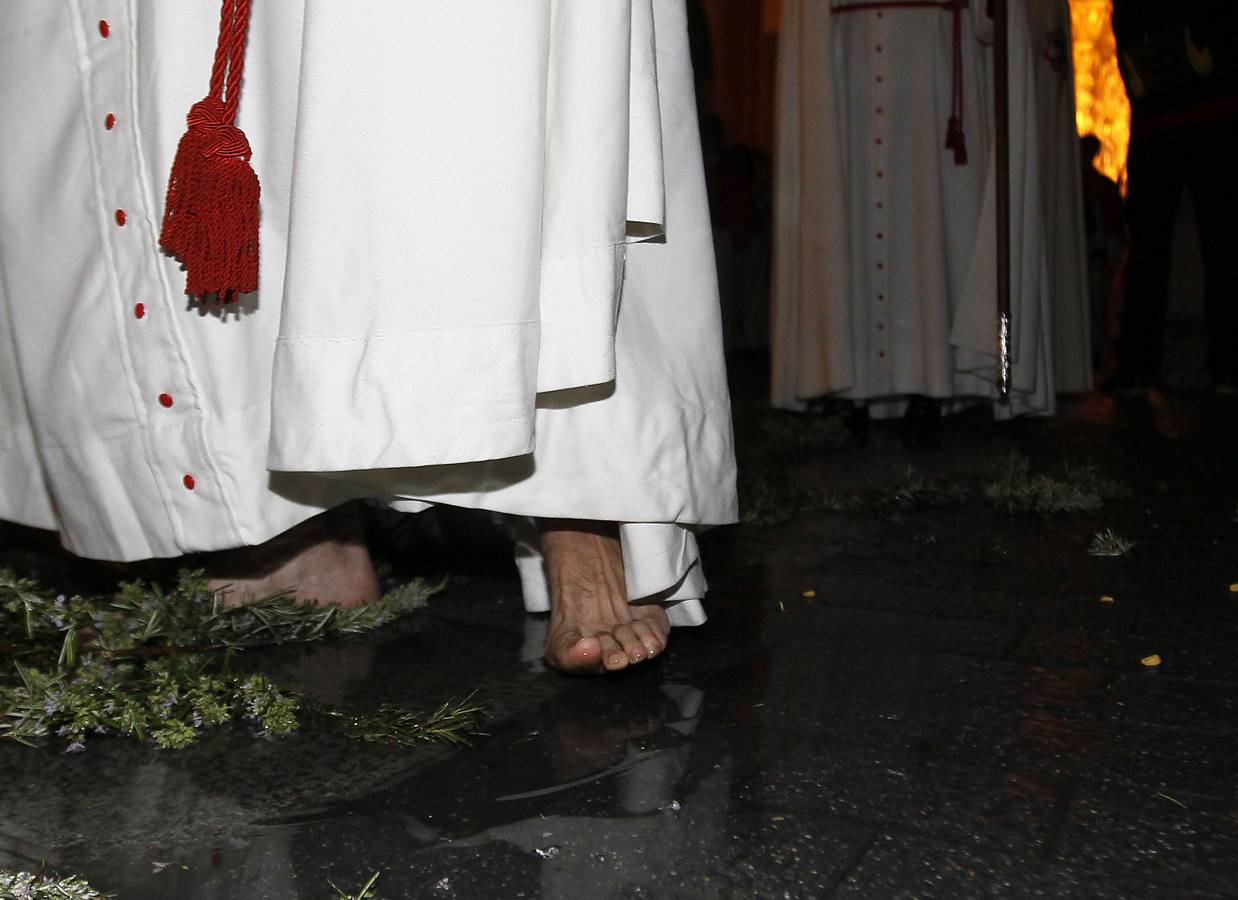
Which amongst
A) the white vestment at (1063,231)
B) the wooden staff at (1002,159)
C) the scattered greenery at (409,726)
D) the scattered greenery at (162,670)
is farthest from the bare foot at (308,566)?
the white vestment at (1063,231)

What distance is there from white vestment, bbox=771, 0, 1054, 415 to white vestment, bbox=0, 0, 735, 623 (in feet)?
7.54

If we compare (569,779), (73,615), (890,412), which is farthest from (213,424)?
(890,412)

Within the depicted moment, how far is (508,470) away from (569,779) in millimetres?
379

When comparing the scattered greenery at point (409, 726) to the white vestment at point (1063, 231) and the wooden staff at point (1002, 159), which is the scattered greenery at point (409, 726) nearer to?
the wooden staff at point (1002, 159)

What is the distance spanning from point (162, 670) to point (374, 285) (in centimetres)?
47

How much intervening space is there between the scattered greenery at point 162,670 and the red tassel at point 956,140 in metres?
2.71

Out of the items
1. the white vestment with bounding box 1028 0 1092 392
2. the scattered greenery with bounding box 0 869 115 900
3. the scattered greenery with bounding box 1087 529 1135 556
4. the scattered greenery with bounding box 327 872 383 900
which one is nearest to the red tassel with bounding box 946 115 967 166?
the white vestment with bounding box 1028 0 1092 392

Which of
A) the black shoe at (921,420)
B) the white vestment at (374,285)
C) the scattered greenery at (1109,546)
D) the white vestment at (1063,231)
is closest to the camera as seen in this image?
the white vestment at (374,285)

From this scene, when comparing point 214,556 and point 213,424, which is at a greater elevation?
point 213,424

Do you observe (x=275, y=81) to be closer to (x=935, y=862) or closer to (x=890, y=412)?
(x=935, y=862)

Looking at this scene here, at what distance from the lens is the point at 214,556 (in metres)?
1.58

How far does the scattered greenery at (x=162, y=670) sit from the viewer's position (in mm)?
1176

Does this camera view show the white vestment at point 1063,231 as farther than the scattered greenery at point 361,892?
Yes

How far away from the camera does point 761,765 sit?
41.9 inches
